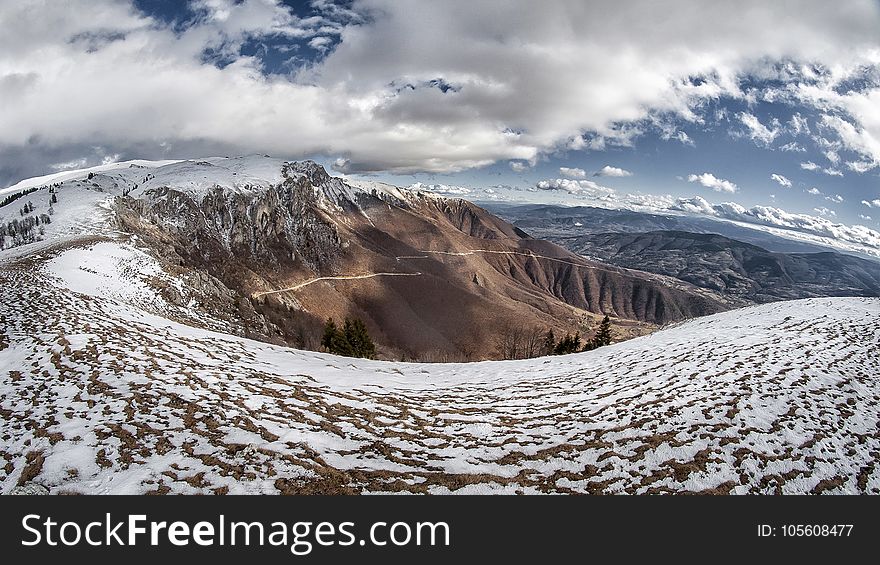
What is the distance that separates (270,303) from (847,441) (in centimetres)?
11737

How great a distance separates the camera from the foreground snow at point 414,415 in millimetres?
7609

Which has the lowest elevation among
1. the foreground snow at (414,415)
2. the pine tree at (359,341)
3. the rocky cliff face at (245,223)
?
the pine tree at (359,341)

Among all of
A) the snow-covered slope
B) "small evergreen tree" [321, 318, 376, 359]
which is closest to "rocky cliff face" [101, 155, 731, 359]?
the snow-covered slope

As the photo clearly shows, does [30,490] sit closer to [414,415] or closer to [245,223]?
[414,415]

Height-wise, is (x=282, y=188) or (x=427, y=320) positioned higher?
(x=282, y=188)

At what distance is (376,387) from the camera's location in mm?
14094

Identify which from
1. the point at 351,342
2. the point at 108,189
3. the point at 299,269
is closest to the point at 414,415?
the point at 351,342

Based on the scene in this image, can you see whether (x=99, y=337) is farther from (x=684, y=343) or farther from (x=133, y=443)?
(x=684, y=343)

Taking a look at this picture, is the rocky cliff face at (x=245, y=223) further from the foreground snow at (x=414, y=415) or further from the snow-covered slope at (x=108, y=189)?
the foreground snow at (x=414, y=415)

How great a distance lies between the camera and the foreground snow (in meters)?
7.61

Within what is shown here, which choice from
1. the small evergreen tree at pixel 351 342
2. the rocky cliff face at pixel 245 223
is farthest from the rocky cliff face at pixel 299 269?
the small evergreen tree at pixel 351 342

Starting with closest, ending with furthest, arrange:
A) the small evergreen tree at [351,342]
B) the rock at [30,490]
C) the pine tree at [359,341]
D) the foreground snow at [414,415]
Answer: the rock at [30,490], the foreground snow at [414,415], the small evergreen tree at [351,342], the pine tree at [359,341]

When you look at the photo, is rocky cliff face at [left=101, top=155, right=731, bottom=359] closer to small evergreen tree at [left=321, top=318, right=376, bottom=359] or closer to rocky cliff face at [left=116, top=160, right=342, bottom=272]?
rocky cliff face at [left=116, top=160, right=342, bottom=272]
